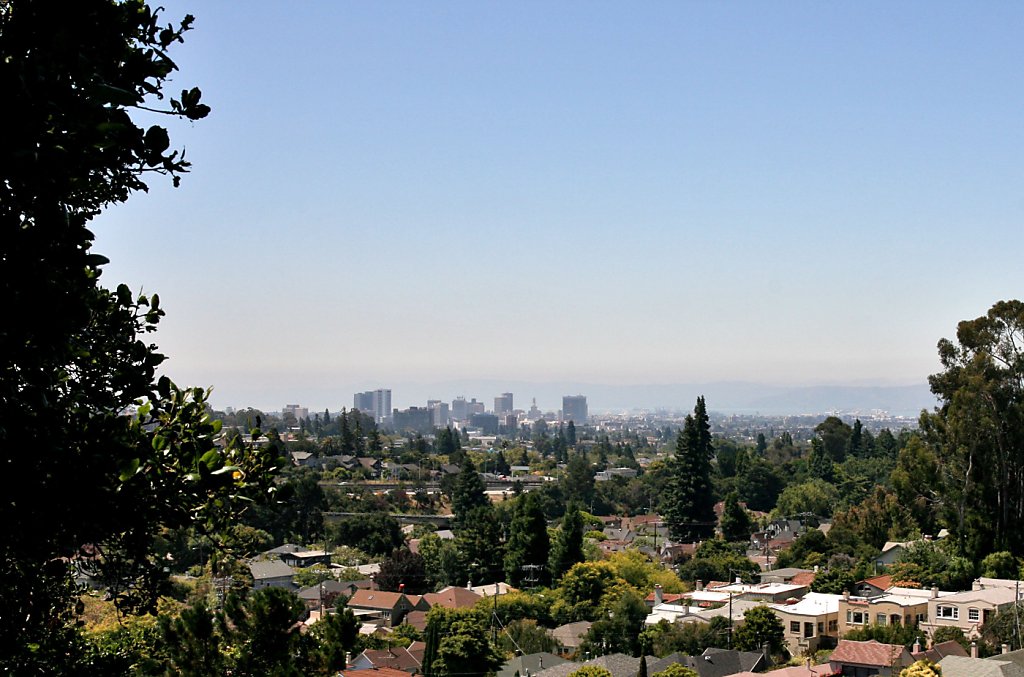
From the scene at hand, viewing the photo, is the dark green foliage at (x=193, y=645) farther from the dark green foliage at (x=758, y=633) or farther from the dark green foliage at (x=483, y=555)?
the dark green foliage at (x=483, y=555)

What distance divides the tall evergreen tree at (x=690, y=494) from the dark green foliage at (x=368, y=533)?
11456 millimetres

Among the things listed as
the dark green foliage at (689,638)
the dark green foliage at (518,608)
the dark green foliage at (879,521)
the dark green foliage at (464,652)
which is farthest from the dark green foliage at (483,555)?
the dark green foliage at (464,652)

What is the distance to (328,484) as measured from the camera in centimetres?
5734

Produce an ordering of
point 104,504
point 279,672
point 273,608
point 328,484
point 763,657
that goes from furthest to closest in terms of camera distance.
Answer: point 328,484, point 763,657, point 273,608, point 279,672, point 104,504

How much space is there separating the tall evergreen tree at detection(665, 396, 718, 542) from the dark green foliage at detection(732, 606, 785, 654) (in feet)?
63.9

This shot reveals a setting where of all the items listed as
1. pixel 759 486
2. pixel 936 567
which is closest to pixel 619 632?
pixel 936 567

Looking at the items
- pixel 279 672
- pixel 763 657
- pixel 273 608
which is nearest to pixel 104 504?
pixel 279 672

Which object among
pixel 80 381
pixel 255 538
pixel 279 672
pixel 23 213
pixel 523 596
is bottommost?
pixel 523 596

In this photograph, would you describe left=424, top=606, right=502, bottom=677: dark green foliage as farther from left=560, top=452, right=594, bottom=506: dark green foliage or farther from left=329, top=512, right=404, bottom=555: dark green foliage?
left=560, top=452, right=594, bottom=506: dark green foliage

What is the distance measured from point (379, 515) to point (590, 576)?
1552 cm

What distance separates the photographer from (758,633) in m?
24.4

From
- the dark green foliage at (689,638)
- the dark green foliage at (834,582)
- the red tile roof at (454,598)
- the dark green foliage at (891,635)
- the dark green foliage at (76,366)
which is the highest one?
the dark green foliage at (76,366)

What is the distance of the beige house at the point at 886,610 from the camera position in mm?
25297

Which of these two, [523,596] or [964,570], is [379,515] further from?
[964,570]
